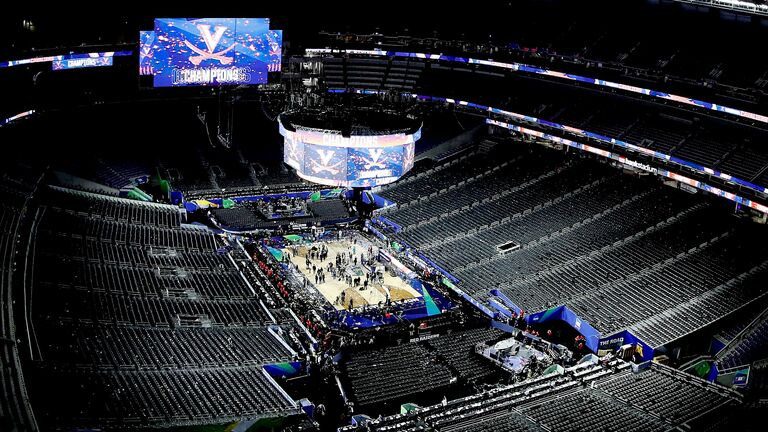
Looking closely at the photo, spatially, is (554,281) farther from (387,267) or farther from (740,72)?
(740,72)

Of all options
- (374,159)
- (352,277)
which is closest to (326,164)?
(374,159)

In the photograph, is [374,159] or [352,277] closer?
[352,277]

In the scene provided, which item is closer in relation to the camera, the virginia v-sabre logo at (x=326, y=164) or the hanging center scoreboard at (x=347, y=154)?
the hanging center scoreboard at (x=347, y=154)

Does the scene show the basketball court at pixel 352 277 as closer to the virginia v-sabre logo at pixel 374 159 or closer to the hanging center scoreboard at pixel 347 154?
the hanging center scoreboard at pixel 347 154

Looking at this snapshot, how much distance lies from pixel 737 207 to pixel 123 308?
102 feet

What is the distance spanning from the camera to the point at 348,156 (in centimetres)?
4634

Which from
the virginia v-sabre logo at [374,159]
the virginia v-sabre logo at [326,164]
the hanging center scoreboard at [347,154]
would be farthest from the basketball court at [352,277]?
the virginia v-sabre logo at [374,159]

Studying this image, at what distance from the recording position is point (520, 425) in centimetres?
3044

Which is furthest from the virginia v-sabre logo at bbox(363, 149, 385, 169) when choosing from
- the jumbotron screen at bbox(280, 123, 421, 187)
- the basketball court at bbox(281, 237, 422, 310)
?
the basketball court at bbox(281, 237, 422, 310)

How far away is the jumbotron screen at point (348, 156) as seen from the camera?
46062mm

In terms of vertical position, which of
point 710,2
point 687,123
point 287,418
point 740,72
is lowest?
point 287,418

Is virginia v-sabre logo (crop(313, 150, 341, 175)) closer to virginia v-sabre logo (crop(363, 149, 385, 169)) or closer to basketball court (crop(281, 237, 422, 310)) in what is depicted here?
virginia v-sabre logo (crop(363, 149, 385, 169))


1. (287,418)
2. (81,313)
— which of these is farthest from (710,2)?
(81,313)

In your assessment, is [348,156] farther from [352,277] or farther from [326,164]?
[352,277]
